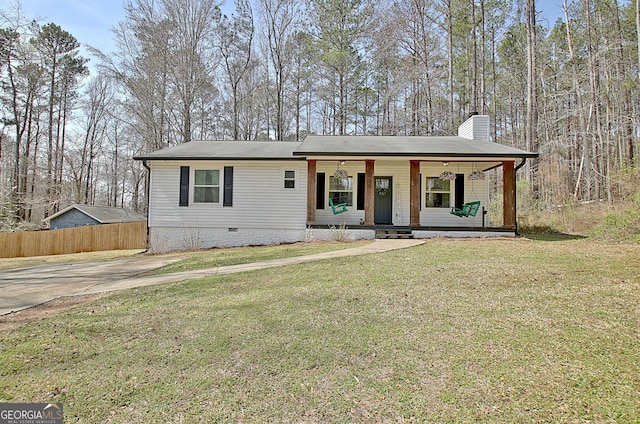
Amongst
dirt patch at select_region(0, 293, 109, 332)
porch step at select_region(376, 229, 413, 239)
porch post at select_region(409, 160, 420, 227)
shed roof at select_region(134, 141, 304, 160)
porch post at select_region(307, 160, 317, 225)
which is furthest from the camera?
shed roof at select_region(134, 141, 304, 160)

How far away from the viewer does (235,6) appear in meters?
21.3

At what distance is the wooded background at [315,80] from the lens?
58.4 ft

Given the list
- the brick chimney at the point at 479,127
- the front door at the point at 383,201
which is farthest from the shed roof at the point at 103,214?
the brick chimney at the point at 479,127

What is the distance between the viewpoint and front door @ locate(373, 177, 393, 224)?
40.6 ft

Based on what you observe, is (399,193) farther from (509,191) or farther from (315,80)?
(315,80)

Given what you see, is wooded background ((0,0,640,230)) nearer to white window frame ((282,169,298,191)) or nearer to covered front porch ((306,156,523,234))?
covered front porch ((306,156,523,234))

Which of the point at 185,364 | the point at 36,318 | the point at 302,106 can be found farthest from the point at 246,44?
the point at 185,364

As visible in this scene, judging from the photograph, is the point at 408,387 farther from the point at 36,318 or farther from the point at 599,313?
the point at 36,318

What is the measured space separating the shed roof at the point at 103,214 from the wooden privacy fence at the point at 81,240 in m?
3.81

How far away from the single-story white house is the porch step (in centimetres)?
4

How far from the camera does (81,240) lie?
15836 millimetres

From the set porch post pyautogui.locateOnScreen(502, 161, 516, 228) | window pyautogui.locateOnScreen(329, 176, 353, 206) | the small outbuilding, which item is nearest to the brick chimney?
porch post pyautogui.locateOnScreen(502, 161, 516, 228)

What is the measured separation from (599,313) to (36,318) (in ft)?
21.8

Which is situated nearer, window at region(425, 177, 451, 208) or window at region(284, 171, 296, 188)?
window at region(284, 171, 296, 188)
